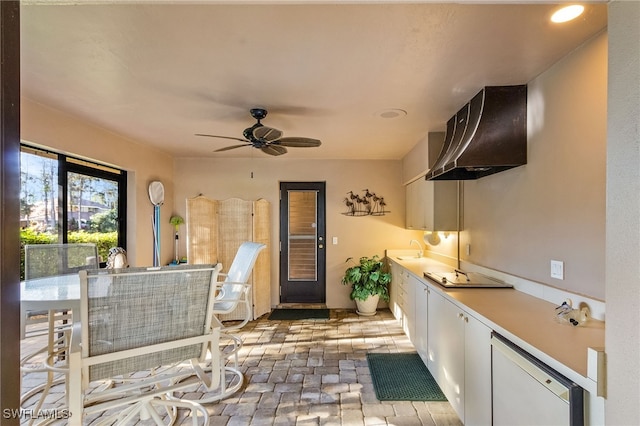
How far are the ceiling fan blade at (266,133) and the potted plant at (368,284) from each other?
263cm

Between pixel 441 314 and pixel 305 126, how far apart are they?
7.40 ft

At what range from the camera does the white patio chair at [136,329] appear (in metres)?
1.32

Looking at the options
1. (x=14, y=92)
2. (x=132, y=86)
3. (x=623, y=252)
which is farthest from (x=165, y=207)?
(x=623, y=252)

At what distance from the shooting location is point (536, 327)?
4.94ft

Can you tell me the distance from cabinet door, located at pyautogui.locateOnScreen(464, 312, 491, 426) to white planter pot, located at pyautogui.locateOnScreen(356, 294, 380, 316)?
2588 mm

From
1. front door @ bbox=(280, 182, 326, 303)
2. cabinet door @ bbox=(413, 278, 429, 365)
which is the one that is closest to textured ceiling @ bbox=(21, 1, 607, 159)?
cabinet door @ bbox=(413, 278, 429, 365)

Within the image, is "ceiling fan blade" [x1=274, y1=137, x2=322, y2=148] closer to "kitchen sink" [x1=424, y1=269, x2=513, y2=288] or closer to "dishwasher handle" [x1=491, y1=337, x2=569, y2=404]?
"kitchen sink" [x1=424, y1=269, x2=513, y2=288]

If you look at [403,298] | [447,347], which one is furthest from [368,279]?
[447,347]

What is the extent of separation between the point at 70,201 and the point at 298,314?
126 inches

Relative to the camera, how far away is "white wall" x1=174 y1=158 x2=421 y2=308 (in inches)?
195


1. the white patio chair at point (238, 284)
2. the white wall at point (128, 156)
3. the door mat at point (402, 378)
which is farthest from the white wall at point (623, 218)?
the white wall at point (128, 156)

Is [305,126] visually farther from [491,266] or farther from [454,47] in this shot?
[491,266]

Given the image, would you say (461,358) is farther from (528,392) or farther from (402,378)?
(402,378)

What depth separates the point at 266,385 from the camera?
2.62 metres
